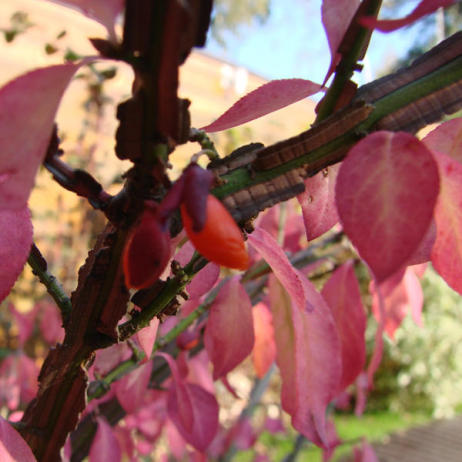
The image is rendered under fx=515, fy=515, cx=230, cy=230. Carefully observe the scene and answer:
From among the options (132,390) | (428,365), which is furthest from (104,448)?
(428,365)

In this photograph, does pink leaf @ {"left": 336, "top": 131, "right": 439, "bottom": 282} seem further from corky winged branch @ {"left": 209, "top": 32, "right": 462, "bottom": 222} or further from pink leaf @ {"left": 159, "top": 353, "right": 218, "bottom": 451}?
pink leaf @ {"left": 159, "top": 353, "right": 218, "bottom": 451}

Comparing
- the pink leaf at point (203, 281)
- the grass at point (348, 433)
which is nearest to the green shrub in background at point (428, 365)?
the grass at point (348, 433)

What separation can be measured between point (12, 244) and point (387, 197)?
0.19 metres

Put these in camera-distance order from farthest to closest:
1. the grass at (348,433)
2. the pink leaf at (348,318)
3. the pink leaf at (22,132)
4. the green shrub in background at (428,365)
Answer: the green shrub in background at (428,365) < the grass at (348,433) < the pink leaf at (348,318) < the pink leaf at (22,132)

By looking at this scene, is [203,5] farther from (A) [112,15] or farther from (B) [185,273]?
(B) [185,273]

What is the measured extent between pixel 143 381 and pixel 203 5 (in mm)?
470

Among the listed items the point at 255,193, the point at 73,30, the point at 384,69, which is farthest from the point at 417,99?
the point at 384,69

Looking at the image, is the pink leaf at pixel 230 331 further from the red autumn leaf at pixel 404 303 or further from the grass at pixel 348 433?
the grass at pixel 348 433

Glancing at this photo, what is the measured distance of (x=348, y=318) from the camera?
17.2 inches

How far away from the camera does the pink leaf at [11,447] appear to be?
304 mm

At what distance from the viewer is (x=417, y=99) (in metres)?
0.25

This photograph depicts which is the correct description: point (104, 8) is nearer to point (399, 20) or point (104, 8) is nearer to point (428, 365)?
point (399, 20)

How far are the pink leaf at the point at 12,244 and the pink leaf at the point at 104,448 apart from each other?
0.98ft

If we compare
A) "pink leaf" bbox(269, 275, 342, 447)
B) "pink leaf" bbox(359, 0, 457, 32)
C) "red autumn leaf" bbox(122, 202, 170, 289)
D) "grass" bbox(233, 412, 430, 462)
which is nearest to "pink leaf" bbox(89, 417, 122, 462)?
"pink leaf" bbox(269, 275, 342, 447)
